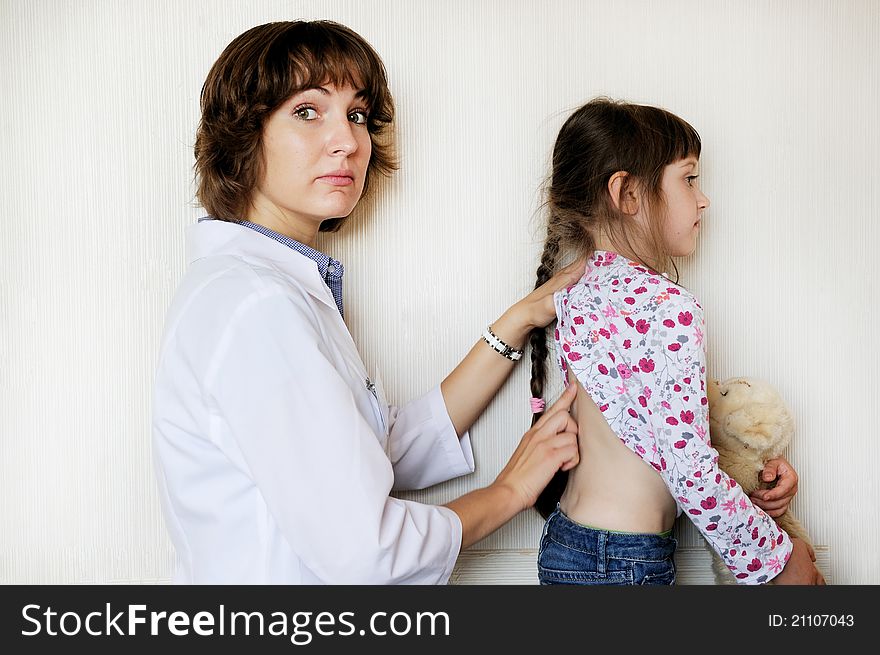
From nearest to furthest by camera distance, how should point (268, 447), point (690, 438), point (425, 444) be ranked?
point (268, 447) < point (690, 438) < point (425, 444)

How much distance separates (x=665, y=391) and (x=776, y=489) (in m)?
0.35

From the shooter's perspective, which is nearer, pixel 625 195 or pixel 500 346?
pixel 625 195

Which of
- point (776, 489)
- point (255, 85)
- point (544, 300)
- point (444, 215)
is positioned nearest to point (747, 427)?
point (776, 489)

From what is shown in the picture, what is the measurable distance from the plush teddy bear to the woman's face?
0.72m

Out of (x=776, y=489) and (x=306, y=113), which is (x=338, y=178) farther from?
(x=776, y=489)

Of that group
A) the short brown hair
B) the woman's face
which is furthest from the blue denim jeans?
the short brown hair

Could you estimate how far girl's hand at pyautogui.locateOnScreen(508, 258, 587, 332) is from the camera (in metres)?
1.32

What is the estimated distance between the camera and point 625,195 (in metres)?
1.27

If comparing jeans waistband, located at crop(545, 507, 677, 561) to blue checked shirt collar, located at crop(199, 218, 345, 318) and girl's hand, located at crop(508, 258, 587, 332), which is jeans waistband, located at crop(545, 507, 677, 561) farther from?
blue checked shirt collar, located at crop(199, 218, 345, 318)

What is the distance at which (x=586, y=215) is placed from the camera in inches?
51.3

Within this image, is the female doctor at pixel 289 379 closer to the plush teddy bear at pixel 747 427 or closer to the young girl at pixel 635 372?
the young girl at pixel 635 372

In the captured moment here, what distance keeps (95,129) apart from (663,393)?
3.79ft

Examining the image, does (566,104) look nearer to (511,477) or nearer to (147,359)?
(511,477)

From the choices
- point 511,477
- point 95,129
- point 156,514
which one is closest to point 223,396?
point 511,477
